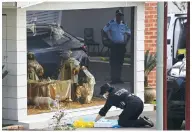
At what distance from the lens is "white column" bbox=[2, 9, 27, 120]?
9.65m

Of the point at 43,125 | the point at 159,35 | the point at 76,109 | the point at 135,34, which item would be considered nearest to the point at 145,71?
the point at 135,34

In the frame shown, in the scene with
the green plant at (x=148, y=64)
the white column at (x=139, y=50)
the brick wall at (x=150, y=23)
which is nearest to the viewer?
the white column at (x=139, y=50)

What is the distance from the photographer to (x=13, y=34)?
965cm

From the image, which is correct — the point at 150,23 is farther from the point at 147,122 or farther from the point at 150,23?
the point at 147,122

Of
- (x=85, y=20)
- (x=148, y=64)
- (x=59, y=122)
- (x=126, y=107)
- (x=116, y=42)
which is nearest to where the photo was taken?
(x=59, y=122)

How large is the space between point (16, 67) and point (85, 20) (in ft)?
4.40

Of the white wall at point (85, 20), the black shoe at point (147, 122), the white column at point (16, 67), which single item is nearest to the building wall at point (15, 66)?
the white column at point (16, 67)

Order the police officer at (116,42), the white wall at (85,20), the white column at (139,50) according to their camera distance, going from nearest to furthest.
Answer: the white wall at (85,20), the police officer at (116,42), the white column at (139,50)

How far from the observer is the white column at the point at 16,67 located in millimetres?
9648

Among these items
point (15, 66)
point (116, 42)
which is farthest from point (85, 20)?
point (15, 66)

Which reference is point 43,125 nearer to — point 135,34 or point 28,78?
point 28,78

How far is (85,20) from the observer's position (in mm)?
10172

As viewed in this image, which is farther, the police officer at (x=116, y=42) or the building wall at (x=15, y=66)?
the police officer at (x=116, y=42)

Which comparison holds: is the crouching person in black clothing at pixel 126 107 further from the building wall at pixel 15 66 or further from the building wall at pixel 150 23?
the building wall at pixel 150 23
